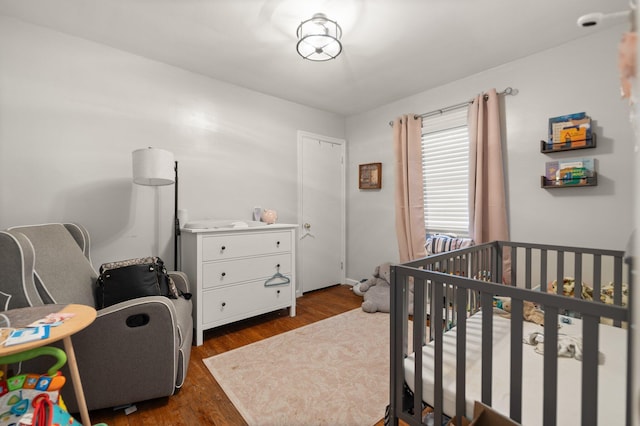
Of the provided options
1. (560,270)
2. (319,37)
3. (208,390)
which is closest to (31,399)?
(208,390)

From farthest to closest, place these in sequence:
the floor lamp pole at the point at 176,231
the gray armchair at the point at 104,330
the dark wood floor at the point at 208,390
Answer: the floor lamp pole at the point at 176,231 < the dark wood floor at the point at 208,390 < the gray armchair at the point at 104,330

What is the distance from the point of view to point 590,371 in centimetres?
80

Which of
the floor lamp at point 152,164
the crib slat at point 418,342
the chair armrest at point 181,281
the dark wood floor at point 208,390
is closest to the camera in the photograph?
the crib slat at point 418,342

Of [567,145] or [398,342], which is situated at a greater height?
→ [567,145]

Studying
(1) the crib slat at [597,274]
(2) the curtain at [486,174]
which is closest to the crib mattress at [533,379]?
(1) the crib slat at [597,274]

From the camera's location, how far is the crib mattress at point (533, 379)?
0.96m

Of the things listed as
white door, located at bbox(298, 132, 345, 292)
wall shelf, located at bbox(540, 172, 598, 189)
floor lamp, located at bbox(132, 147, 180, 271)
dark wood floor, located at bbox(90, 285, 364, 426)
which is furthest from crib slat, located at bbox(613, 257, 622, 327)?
floor lamp, located at bbox(132, 147, 180, 271)

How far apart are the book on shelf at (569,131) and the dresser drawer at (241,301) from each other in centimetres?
258

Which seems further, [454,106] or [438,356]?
[454,106]

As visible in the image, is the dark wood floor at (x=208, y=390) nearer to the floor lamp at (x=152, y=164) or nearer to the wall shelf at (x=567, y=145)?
the floor lamp at (x=152, y=164)

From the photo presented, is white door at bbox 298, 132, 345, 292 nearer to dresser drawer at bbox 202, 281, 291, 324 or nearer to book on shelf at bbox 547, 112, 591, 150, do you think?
dresser drawer at bbox 202, 281, 291, 324

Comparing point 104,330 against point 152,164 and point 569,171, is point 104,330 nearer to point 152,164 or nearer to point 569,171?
point 152,164

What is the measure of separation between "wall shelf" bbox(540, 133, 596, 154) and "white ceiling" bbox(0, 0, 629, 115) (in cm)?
79

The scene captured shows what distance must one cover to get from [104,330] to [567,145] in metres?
3.26
